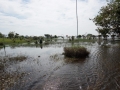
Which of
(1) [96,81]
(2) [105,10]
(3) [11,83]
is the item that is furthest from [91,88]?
(2) [105,10]

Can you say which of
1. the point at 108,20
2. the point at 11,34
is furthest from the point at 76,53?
the point at 11,34

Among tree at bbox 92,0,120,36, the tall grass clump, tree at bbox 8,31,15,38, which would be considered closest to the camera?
the tall grass clump

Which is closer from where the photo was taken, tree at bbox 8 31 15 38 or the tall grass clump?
the tall grass clump

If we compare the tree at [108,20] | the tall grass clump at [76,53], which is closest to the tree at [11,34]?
the tree at [108,20]

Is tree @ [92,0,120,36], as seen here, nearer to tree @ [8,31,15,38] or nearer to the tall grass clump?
the tall grass clump

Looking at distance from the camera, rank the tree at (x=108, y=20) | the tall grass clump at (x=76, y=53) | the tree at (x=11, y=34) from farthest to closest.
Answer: the tree at (x=11, y=34) → the tree at (x=108, y=20) → the tall grass clump at (x=76, y=53)

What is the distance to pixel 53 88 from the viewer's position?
6.99 metres

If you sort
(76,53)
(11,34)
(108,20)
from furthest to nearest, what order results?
(11,34) < (108,20) < (76,53)

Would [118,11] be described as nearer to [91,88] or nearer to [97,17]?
[97,17]

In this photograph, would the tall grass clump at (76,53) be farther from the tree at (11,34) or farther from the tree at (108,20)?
the tree at (11,34)

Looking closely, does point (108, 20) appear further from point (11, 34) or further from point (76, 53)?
point (11, 34)

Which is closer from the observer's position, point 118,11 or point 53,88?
point 53,88

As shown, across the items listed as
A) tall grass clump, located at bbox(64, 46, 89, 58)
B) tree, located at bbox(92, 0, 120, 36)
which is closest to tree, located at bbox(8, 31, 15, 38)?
tree, located at bbox(92, 0, 120, 36)

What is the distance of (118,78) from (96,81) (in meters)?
1.31
